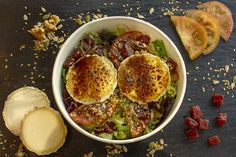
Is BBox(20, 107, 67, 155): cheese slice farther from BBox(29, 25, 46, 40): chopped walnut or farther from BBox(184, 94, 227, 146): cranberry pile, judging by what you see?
BBox(184, 94, 227, 146): cranberry pile

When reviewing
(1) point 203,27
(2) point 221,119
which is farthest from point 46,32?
(2) point 221,119

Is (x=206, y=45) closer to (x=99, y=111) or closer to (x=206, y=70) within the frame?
(x=206, y=70)

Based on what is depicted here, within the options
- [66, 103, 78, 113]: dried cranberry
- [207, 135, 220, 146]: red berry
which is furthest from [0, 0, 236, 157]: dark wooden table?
[66, 103, 78, 113]: dried cranberry

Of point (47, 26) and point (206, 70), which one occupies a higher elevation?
point (47, 26)

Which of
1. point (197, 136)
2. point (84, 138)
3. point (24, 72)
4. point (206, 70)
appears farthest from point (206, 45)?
point (24, 72)

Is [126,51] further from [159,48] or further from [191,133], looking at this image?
[191,133]

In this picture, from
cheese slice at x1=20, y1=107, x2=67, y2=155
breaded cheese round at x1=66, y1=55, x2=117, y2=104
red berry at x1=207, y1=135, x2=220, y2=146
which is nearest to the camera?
breaded cheese round at x1=66, y1=55, x2=117, y2=104

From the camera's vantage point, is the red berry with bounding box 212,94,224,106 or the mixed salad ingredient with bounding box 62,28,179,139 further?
the red berry with bounding box 212,94,224,106
